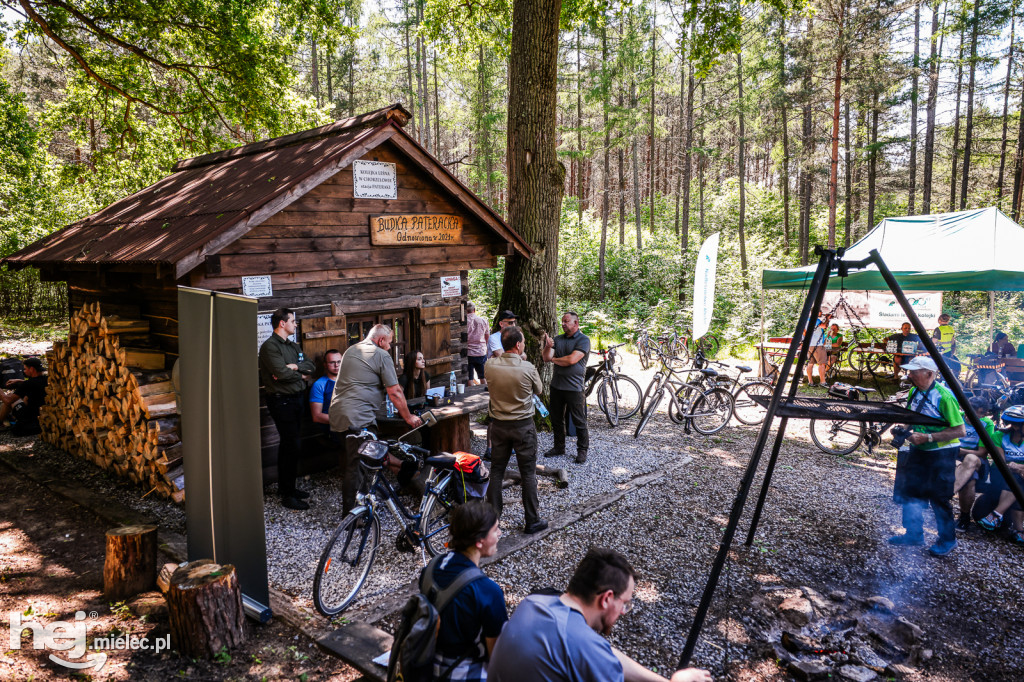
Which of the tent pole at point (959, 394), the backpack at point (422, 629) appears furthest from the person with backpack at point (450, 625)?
the tent pole at point (959, 394)

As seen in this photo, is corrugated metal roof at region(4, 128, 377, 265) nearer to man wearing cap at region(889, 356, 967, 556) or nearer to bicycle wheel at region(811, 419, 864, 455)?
man wearing cap at region(889, 356, 967, 556)

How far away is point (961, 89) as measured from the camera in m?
27.9

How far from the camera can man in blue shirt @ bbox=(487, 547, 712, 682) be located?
2.25m

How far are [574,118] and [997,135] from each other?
70.7 feet

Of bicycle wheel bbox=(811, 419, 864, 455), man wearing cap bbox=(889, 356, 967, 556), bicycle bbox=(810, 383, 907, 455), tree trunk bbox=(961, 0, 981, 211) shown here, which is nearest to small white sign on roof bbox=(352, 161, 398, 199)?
man wearing cap bbox=(889, 356, 967, 556)

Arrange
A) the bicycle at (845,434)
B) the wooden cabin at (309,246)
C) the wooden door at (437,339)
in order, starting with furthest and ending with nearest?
1. the bicycle at (845,434)
2. the wooden door at (437,339)
3. the wooden cabin at (309,246)

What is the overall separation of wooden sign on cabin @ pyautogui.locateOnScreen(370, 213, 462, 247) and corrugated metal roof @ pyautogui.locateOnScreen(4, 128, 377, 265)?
1.16 metres

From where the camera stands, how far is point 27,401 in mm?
9836

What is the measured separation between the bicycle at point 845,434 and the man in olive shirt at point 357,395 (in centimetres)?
668

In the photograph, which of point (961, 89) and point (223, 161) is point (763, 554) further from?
point (961, 89)

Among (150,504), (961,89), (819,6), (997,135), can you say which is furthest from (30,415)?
(997,135)

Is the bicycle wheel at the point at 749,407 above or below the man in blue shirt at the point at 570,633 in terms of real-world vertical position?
below

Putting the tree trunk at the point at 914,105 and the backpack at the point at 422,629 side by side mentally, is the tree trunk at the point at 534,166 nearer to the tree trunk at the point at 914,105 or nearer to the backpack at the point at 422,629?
the backpack at the point at 422,629

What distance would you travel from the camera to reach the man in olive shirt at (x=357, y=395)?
580 centimetres
